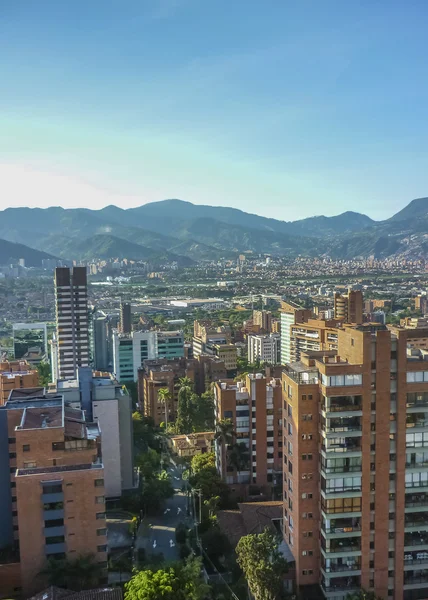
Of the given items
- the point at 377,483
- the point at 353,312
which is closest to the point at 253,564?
the point at 377,483

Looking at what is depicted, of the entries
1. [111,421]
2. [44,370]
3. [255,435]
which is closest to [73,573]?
[111,421]

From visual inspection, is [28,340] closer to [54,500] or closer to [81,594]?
[54,500]

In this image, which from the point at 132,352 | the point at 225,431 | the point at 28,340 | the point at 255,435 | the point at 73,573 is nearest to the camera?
the point at 73,573

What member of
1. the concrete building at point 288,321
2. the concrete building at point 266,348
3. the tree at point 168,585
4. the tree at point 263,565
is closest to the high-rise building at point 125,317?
the concrete building at point 266,348

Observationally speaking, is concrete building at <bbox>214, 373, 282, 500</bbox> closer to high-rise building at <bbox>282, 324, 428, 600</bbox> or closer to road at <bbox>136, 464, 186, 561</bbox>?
road at <bbox>136, 464, 186, 561</bbox>

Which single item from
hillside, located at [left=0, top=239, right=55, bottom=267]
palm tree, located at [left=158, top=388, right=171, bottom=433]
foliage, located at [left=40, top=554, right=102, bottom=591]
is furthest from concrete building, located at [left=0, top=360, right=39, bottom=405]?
hillside, located at [left=0, top=239, right=55, bottom=267]
